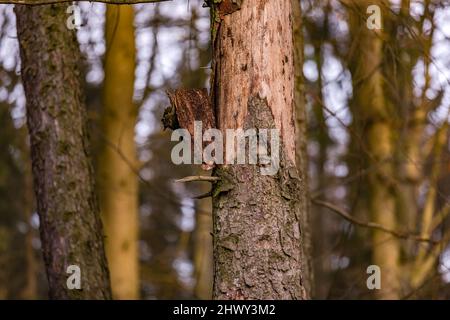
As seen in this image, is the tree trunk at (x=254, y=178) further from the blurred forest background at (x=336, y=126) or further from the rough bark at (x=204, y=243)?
the rough bark at (x=204, y=243)

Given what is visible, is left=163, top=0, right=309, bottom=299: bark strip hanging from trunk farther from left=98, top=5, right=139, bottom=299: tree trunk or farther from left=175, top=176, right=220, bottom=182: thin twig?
left=98, top=5, right=139, bottom=299: tree trunk

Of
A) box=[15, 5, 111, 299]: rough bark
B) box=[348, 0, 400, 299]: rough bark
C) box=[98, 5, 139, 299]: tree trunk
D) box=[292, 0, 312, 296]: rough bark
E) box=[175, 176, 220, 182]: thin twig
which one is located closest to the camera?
box=[175, 176, 220, 182]: thin twig

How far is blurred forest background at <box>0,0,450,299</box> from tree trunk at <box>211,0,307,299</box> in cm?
73

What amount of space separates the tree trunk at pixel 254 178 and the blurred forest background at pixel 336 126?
73 centimetres

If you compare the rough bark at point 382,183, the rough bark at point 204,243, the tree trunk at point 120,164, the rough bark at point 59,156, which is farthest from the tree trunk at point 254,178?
the rough bark at point 204,243

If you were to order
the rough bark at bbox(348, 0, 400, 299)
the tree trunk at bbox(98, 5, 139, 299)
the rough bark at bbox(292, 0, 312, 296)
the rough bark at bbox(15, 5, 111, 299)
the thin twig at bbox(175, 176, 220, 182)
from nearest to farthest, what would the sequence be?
the thin twig at bbox(175, 176, 220, 182), the rough bark at bbox(15, 5, 111, 299), the rough bark at bbox(292, 0, 312, 296), the tree trunk at bbox(98, 5, 139, 299), the rough bark at bbox(348, 0, 400, 299)

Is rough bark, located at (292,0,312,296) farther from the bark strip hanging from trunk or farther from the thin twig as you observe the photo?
the thin twig

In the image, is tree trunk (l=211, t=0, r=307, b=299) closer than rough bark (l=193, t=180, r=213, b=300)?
Yes

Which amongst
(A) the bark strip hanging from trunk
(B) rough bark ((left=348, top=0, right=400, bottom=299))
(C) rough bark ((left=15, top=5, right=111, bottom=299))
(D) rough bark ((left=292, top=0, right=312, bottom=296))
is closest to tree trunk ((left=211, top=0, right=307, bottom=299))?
(A) the bark strip hanging from trunk

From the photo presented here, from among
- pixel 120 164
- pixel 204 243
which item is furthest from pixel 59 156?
pixel 204 243

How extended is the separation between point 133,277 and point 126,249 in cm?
29

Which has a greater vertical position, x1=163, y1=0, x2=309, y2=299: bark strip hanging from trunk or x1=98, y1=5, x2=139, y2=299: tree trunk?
x1=98, y1=5, x2=139, y2=299: tree trunk

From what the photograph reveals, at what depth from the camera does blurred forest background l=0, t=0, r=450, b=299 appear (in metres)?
5.89

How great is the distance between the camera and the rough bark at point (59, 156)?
5324 mm
